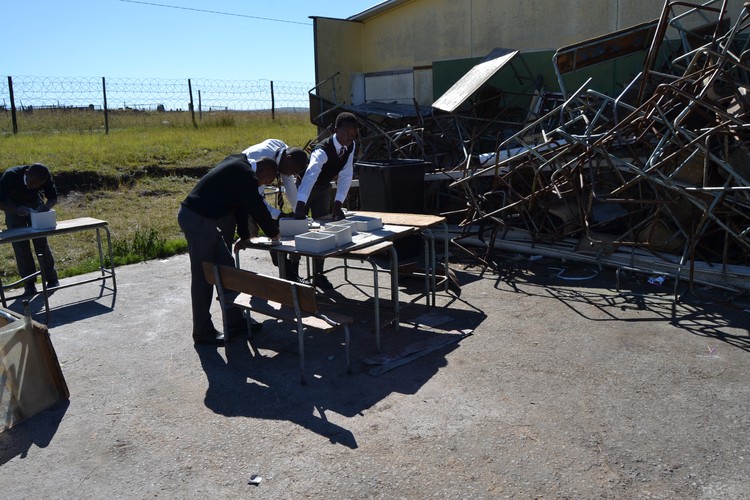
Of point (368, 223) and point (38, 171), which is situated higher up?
point (38, 171)

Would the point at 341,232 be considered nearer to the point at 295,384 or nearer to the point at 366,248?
the point at 366,248

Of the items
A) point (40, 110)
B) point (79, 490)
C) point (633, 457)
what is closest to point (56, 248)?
point (79, 490)

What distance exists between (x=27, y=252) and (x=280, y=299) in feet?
14.0

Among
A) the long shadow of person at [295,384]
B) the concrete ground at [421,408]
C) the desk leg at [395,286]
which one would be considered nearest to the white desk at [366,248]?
the desk leg at [395,286]

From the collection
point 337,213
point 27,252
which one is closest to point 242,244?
point 337,213

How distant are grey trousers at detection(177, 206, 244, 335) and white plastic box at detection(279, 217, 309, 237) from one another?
1.69 ft

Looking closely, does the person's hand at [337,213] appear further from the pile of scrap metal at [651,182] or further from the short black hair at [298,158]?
the pile of scrap metal at [651,182]

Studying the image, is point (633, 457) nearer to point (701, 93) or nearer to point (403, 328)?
point (403, 328)

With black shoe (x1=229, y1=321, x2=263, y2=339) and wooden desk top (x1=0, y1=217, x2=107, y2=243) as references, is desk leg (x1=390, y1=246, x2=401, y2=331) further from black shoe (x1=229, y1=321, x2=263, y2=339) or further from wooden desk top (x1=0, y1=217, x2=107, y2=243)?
wooden desk top (x1=0, y1=217, x2=107, y2=243)

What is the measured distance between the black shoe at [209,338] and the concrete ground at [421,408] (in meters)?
0.08

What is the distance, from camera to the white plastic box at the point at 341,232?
511 cm

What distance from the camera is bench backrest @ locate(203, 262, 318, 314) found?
14.5 feet

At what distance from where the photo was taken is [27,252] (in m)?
7.28

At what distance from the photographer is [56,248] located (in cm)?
948
